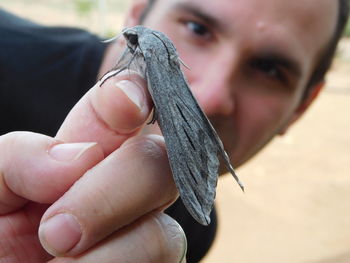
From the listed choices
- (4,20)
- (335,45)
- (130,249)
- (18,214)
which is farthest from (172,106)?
(4,20)

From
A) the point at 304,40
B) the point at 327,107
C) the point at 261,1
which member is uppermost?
the point at 261,1

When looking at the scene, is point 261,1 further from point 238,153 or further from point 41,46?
point 41,46

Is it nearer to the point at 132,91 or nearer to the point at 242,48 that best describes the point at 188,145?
the point at 132,91

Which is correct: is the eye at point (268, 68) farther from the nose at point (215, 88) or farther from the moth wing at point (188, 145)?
the moth wing at point (188, 145)

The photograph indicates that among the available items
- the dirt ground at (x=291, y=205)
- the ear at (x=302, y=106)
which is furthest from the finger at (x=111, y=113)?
the dirt ground at (x=291, y=205)

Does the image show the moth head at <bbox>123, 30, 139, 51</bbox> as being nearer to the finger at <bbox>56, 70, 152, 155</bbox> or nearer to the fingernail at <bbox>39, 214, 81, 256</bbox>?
the finger at <bbox>56, 70, 152, 155</bbox>

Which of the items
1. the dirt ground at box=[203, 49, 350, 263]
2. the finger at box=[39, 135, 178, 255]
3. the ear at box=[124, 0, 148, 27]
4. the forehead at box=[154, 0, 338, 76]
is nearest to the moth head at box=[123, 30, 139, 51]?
the finger at box=[39, 135, 178, 255]
